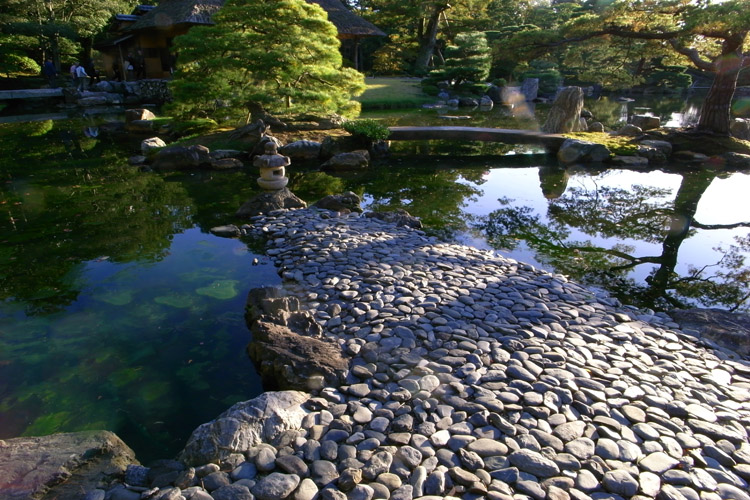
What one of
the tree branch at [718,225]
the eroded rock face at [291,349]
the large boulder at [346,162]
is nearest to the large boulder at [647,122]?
the tree branch at [718,225]

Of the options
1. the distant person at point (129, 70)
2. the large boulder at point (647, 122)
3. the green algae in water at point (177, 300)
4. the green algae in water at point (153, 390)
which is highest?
the distant person at point (129, 70)

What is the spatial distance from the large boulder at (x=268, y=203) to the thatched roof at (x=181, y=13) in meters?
17.7

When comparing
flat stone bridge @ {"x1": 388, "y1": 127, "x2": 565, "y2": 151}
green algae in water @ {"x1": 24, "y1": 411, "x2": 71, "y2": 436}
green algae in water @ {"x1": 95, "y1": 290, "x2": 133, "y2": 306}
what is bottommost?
green algae in water @ {"x1": 24, "y1": 411, "x2": 71, "y2": 436}

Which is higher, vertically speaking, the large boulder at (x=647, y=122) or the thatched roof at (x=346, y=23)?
the thatched roof at (x=346, y=23)

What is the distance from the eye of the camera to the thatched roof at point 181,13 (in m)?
21.4

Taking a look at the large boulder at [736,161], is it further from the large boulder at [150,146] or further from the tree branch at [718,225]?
the large boulder at [150,146]

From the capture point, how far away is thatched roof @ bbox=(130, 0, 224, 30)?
21.4m

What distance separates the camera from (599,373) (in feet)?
11.3

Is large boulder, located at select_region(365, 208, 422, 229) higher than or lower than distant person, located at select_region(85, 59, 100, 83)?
lower

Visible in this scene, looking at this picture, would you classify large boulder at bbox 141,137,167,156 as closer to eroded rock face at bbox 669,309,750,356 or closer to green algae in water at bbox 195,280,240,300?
green algae in water at bbox 195,280,240,300

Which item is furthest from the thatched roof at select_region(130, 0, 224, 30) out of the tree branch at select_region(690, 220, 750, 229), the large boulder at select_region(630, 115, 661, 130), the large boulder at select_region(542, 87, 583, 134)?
the tree branch at select_region(690, 220, 750, 229)

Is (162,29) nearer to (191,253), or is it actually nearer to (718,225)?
(191,253)

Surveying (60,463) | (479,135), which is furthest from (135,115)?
(60,463)

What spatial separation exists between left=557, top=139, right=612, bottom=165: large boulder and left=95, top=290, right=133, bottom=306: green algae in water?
1150cm
